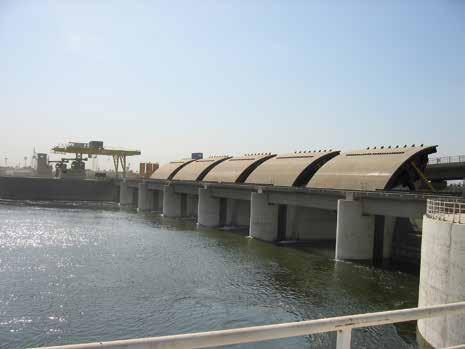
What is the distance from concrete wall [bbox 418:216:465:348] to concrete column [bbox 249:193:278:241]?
34.3 m

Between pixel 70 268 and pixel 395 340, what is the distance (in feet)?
81.2

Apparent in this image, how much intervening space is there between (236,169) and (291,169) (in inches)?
658

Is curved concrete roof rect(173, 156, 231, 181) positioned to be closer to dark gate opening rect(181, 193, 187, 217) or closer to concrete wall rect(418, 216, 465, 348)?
dark gate opening rect(181, 193, 187, 217)

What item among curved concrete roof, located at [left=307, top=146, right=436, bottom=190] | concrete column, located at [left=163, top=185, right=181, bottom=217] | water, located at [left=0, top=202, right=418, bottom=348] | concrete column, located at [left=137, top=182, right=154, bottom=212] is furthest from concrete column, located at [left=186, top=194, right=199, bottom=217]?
curved concrete roof, located at [left=307, top=146, right=436, bottom=190]

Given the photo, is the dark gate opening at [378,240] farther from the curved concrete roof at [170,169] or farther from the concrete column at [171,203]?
the curved concrete roof at [170,169]

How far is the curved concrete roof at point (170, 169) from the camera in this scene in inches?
4081

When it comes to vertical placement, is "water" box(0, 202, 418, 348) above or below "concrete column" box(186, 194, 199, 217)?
below

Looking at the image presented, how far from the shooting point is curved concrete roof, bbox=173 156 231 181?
89.4 m

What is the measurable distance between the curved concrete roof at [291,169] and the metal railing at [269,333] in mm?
52834

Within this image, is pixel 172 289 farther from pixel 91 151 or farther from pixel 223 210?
pixel 91 151

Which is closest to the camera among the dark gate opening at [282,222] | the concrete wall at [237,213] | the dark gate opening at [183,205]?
the dark gate opening at [282,222]

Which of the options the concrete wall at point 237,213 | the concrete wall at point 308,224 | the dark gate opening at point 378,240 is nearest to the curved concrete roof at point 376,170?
the dark gate opening at point 378,240

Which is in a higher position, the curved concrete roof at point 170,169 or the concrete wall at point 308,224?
the curved concrete roof at point 170,169

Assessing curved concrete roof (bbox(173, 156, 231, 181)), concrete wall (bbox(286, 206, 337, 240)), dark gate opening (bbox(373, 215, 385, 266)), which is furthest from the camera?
curved concrete roof (bbox(173, 156, 231, 181))
